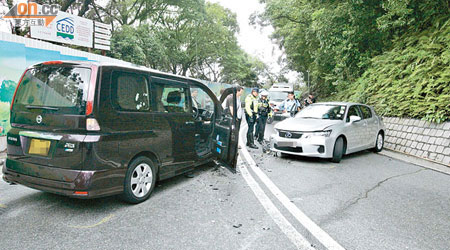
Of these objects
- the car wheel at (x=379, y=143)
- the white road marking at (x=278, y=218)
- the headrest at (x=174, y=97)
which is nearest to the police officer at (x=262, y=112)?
the car wheel at (x=379, y=143)

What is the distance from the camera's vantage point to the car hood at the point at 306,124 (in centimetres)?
672

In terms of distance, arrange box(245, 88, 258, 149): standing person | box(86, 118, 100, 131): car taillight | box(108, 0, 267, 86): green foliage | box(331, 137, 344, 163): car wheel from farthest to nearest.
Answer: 1. box(108, 0, 267, 86): green foliage
2. box(245, 88, 258, 149): standing person
3. box(331, 137, 344, 163): car wheel
4. box(86, 118, 100, 131): car taillight

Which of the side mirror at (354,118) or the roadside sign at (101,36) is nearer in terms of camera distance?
the side mirror at (354,118)

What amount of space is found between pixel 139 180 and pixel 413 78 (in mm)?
9557

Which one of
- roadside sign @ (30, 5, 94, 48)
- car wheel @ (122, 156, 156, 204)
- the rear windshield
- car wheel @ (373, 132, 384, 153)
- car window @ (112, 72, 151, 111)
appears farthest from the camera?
roadside sign @ (30, 5, 94, 48)

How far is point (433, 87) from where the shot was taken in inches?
343

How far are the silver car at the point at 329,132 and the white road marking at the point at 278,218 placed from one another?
6.42ft

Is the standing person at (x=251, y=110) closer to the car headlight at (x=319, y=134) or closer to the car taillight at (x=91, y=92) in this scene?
the car headlight at (x=319, y=134)

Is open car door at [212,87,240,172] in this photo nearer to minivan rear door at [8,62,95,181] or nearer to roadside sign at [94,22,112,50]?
minivan rear door at [8,62,95,181]

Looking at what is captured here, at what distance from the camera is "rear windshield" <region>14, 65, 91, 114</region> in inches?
134

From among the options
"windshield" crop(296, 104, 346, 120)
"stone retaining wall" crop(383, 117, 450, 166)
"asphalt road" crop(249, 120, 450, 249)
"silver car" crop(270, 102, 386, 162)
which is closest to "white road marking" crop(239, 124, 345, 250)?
"asphalt road" crop(249, 120, 450, 249)

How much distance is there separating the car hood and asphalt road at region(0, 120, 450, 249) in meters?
1.56

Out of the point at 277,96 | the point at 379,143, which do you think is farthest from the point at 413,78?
the point at 277,96

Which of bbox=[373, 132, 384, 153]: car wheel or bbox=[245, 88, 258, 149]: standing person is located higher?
bbox=[245, 88, 258, 149]: standing person
